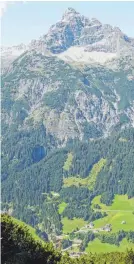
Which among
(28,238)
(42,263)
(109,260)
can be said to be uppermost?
(28,238)

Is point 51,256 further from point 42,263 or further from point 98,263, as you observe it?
point 98,263

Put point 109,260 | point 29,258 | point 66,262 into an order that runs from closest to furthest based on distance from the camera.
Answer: point 29,258, point 66,262, point 109,260

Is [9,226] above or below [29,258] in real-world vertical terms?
above

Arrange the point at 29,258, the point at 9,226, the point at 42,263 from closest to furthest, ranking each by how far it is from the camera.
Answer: the point at 9,226 < the point at 29,258 < the point at 42,263

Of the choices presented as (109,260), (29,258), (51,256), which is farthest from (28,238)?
(109,260)

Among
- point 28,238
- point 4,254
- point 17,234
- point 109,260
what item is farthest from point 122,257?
point 4,254

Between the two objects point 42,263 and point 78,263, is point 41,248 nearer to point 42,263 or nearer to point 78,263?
point 42,263

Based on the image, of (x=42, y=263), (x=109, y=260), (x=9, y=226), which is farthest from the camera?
(x=109, y=260)

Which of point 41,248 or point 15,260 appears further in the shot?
point 41,248

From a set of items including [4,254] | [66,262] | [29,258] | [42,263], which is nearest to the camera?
[4,254]
